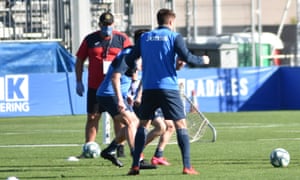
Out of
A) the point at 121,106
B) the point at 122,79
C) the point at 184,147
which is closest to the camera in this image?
the point at 184,147

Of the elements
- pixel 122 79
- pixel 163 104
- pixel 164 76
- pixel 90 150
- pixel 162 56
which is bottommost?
pixel 90 150

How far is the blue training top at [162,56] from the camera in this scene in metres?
13.7

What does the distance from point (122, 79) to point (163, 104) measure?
8.30ft

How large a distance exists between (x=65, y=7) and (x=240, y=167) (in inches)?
873

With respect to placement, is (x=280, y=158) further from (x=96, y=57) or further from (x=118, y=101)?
(x=96, y=57)

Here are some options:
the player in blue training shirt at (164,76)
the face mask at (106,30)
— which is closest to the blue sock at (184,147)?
the player in blue training shirt at (164,76)

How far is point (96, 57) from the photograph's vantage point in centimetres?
1678

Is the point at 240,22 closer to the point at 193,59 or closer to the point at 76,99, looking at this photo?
the point at 76,99

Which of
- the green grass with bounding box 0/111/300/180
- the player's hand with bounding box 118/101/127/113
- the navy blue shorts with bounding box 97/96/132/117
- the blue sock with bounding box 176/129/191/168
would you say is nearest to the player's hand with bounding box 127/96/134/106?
the navy blue shorts with bounding box 97/96/132/117

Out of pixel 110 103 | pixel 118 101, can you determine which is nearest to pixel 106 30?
pixel 110 103

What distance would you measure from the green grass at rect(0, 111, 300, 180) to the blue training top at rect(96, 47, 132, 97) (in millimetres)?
1066

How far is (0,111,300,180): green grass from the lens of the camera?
1402cm

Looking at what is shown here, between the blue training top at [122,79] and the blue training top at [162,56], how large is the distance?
58 centimetres

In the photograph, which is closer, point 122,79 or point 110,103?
point 110,103
